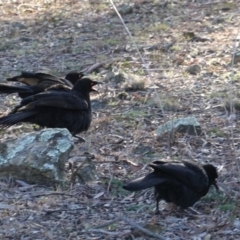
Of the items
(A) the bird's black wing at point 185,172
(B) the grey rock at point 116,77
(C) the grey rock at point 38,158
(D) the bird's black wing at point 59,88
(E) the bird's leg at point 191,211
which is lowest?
(B) the grey rock at point 116,77

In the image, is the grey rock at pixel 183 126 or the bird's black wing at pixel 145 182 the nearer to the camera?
the bird's black wing at pixel 145 182

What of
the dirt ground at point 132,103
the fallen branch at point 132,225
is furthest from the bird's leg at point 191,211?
the fallen branch at point 132,225

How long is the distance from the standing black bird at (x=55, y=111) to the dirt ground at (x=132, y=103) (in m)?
0.25

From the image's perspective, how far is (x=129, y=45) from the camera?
13969 millimetres

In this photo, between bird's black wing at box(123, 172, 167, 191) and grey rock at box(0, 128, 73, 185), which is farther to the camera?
grey rock at box(0, 128, 73, 185)

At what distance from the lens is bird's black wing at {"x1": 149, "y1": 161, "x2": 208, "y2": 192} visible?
22.2 ft

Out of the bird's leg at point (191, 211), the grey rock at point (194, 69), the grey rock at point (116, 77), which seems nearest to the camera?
the bird's leg at point (191, 211)

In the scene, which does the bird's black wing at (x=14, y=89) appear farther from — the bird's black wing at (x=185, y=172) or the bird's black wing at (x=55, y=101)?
the bird's black wing at (x=185, y=172)

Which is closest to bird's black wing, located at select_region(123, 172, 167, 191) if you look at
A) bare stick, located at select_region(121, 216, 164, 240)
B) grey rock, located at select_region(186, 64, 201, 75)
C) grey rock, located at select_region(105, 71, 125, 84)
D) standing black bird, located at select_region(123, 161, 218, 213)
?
standing black bird, located at select_region(123, 161, 218, 213)

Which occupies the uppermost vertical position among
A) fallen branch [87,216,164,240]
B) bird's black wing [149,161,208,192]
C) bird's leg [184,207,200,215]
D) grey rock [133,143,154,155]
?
bird's black wing [149,161,208,192]

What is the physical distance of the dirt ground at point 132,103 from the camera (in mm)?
6859

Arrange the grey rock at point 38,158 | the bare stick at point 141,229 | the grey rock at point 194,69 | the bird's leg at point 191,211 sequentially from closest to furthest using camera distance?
the bare stick at point 141,229 < the bird's leg at point 191,211 < the grey rock at point 38,158 < the grey rock at point 194,69

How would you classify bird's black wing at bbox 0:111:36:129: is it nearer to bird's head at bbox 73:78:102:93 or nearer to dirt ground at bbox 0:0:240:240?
dirt ground at bbox 0:0:240:240

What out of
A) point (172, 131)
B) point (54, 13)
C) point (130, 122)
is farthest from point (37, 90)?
point (54, 13)
